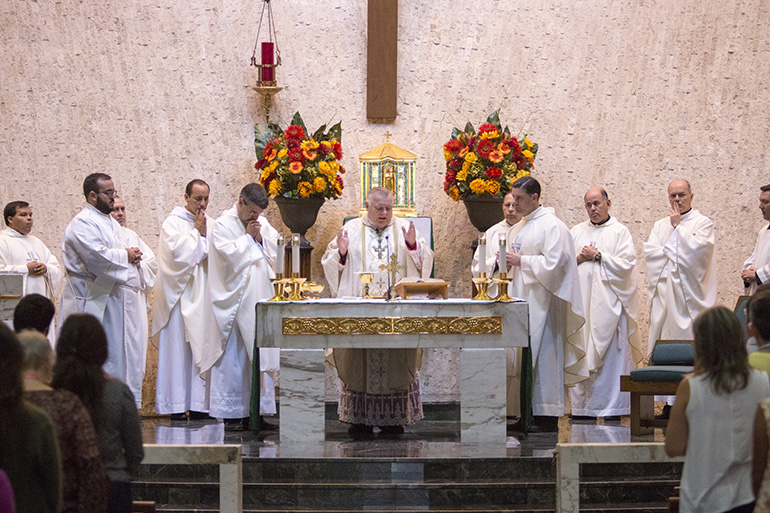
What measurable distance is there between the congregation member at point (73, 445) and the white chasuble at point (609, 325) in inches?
220

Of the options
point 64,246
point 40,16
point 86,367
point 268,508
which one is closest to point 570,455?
point 268,508

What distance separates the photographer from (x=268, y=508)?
224 inches

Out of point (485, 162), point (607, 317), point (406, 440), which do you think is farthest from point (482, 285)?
point (607, 317)

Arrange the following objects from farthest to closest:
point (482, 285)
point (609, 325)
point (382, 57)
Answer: point (382, 57)
point (609, 325)
point (482, 285)

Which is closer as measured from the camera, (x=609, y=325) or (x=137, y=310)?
(x=137, y=310)

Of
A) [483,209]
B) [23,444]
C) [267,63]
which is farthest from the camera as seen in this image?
[267,63]

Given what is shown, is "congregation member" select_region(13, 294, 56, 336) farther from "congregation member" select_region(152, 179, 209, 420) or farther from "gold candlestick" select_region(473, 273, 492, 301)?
"congregation member" select_region(152, 179, 209, 420)

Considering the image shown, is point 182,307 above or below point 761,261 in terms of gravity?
below

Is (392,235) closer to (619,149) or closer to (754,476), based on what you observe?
(619,149)

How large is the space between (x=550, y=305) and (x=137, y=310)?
3.31 metres

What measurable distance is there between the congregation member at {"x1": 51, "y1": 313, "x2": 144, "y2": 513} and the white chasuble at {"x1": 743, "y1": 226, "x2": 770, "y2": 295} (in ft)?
19.1

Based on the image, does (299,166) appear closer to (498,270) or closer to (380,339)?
(498,270)

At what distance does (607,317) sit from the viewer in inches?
328

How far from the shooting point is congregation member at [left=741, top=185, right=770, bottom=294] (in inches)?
313
